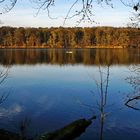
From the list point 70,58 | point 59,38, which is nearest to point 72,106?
point 70,58

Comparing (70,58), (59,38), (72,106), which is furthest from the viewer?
(59,38)

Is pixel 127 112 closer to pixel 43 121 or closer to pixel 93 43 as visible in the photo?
pixel 43 121

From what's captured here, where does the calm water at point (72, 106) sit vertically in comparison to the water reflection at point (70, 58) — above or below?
above

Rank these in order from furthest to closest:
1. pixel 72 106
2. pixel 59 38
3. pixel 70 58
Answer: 1. pixel 59 38
2. pixel 70 58
3. pixel 72 106

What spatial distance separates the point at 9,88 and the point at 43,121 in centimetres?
761

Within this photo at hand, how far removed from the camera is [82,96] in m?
16.8

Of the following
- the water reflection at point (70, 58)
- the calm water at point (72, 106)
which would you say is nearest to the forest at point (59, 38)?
the water reflection at point (70, 58)

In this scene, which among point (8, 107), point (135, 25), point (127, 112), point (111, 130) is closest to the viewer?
point (135, 25)

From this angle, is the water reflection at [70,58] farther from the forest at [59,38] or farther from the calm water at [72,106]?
the forest at [59,38]

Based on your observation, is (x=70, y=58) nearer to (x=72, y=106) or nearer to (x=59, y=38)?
(x=72, y=106)

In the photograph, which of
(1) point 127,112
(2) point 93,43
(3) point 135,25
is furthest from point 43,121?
(2) point 93,43

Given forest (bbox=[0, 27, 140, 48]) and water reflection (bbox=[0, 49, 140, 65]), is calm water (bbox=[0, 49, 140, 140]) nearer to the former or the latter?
water reflection (bbox=[0, 49, 140, 65])

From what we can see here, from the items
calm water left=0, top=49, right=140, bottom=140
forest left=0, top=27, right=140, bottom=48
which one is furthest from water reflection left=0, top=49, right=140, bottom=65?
forest left=0, top=27, right=140, bottom=48

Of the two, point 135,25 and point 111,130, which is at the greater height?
point 135,25
